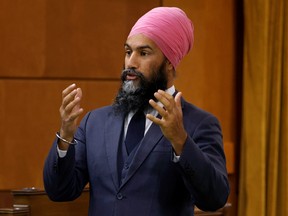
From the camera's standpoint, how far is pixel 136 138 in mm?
2137

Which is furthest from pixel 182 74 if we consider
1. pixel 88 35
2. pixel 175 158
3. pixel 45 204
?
pixel 175 158

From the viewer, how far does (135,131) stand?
2.15 m

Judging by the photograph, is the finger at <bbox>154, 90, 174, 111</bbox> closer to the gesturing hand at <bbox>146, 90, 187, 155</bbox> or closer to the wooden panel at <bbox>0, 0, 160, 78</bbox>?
the gesturing hand at <bbox>146, 90, 187, 155</bbox>

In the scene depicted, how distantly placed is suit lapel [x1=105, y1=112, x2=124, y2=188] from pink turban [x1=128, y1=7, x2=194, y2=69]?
10.6 inches

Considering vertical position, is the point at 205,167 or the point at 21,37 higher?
the point at 21,37

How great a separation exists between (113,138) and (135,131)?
73 mm

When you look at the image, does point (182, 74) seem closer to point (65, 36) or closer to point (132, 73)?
point (65, 36)

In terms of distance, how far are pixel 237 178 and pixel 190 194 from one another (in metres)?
2.28

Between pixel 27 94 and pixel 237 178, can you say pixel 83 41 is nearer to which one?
pixel 27 94

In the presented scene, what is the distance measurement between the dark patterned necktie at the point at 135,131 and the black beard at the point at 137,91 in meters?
0.03

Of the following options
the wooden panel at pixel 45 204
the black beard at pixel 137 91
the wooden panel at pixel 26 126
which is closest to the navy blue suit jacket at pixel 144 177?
the black beard at pixel 137 91

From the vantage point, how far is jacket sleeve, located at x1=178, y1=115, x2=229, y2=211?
191 cm

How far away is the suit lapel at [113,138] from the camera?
2092mm

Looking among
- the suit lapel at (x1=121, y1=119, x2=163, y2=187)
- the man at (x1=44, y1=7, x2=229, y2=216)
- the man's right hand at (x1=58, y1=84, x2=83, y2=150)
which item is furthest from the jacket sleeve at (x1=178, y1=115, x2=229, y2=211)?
the man's right hand at (x1=58, y1=84, x2=83, y2=150)
